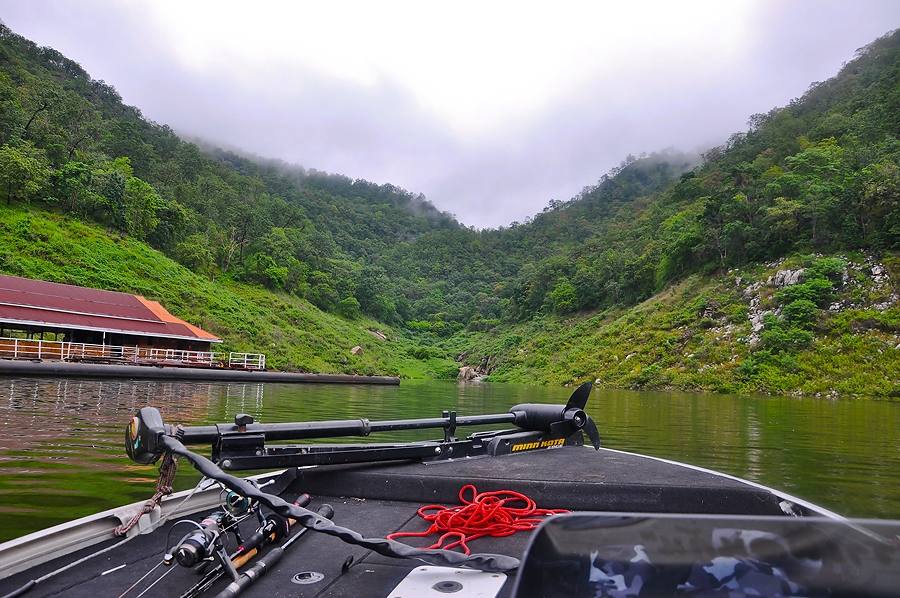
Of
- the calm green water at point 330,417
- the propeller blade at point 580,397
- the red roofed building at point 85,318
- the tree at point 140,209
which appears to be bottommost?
the calm green water at point 330,417

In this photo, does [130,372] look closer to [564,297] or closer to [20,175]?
[20,175]

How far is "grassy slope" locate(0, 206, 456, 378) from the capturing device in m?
31.4

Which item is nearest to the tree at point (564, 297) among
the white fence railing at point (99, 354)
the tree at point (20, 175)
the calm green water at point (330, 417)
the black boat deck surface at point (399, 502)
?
the white fence railing at point (99, 354)

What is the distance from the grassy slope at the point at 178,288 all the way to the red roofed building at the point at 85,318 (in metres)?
5.24

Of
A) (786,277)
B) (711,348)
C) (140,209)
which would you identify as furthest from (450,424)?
(140,209)

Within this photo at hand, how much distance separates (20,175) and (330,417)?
34.1 meters

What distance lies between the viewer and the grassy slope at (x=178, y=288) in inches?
1235

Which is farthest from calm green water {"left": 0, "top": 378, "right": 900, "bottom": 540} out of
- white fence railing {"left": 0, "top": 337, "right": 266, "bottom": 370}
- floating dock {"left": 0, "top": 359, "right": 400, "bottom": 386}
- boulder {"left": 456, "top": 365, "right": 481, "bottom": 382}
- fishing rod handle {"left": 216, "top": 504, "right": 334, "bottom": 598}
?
boulder {"left": 456, "top": 365, "right": 481, "bottom": 382}

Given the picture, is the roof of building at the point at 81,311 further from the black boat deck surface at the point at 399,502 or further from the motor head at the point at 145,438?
the motor head at the point at 145,438

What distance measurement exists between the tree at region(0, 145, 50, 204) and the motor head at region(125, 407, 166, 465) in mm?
40836

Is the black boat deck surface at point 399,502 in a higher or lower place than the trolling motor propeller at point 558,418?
lower

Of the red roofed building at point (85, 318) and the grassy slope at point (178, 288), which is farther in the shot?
the grassy slope at point (178, 288)

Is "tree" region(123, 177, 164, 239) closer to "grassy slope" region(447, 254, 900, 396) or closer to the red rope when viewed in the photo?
"grassy slope" region(447, 254, 900, 396)

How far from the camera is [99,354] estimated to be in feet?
73.2
